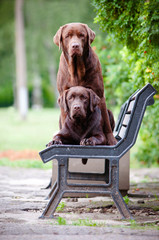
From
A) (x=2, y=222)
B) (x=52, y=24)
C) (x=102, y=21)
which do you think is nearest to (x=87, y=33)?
(x=102, y=21)

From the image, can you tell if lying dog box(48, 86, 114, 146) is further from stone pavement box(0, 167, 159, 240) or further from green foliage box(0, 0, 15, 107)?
green foliage box(0, 0, 15, 107)

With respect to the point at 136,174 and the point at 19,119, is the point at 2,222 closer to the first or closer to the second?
the point at 136,174

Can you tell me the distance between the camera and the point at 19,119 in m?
23.4

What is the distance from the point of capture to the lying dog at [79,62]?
4.53 m

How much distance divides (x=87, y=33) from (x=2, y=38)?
86.7ft

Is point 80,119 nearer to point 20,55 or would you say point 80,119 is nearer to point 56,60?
point 20,55

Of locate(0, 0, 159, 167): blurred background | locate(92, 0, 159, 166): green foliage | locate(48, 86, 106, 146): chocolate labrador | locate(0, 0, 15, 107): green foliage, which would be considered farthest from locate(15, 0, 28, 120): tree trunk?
locate(48, 86, 106, 146): chocolate labrador

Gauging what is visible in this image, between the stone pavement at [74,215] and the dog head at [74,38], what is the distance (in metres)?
1.90

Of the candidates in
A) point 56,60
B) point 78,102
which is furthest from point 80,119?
point 56,60

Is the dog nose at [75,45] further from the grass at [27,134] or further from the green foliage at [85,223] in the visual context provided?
the grass at [27,134]

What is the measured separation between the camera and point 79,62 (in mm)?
4605

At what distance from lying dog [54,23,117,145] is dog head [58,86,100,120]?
14.0 inches

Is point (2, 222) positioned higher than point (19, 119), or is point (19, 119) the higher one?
point (2, 222)

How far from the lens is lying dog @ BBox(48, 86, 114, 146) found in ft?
13.4
